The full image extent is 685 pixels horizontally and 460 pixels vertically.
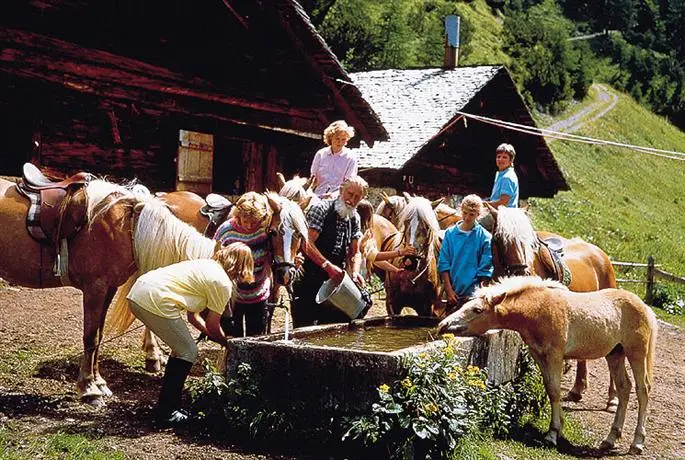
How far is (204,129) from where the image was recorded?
13.1 metres

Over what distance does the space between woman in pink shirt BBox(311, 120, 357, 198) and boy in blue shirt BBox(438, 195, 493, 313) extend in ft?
5.06

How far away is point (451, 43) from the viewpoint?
77.2 feet

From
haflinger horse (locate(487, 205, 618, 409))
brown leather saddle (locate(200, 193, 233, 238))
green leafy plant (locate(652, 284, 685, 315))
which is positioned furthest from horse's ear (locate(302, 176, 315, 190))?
green leafy plant (locate(652, 284, 685, 315))

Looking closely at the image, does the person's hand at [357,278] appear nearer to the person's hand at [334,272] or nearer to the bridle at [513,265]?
the person's hand at [334,272]

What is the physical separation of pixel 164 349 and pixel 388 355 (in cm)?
438

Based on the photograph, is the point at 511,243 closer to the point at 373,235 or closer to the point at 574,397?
the point at 373,235

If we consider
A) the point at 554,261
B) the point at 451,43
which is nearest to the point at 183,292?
the point at 554,261

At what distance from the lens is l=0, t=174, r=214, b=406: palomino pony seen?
6555 mm

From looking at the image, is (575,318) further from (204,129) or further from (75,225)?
(204,129)

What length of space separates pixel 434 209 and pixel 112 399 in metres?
4.80

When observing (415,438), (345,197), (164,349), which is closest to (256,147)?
(164,349)

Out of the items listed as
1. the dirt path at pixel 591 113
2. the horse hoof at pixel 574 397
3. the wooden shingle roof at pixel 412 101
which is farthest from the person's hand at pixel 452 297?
the dirt path at pixel 591 113

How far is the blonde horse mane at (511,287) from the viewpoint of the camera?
643 cm

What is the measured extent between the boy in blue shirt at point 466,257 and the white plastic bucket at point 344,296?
91 centimetres
